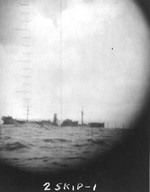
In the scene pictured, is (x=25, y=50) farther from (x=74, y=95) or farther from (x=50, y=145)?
(x=50, y=145)

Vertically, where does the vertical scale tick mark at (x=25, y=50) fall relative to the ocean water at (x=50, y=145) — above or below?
above

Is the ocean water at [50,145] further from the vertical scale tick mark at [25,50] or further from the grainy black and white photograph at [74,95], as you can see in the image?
the vertical scale tick mark at [25,50]

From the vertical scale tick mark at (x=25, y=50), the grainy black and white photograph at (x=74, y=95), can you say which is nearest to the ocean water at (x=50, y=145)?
the grainy black and white photograph at (x=74, y=95)

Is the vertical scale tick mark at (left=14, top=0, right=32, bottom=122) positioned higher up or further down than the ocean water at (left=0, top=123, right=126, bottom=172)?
higher up

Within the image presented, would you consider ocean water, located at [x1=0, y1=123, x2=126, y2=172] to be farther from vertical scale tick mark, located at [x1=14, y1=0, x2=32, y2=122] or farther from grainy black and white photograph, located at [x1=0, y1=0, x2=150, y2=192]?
vertical scale tick mark, located at [x1=14, y1=0, x2=32, y2=122]

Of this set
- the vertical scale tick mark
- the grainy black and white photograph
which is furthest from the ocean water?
the vertical scale tick mark

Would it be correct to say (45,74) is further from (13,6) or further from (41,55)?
(13,6)

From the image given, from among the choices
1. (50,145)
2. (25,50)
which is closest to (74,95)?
(50,145)
